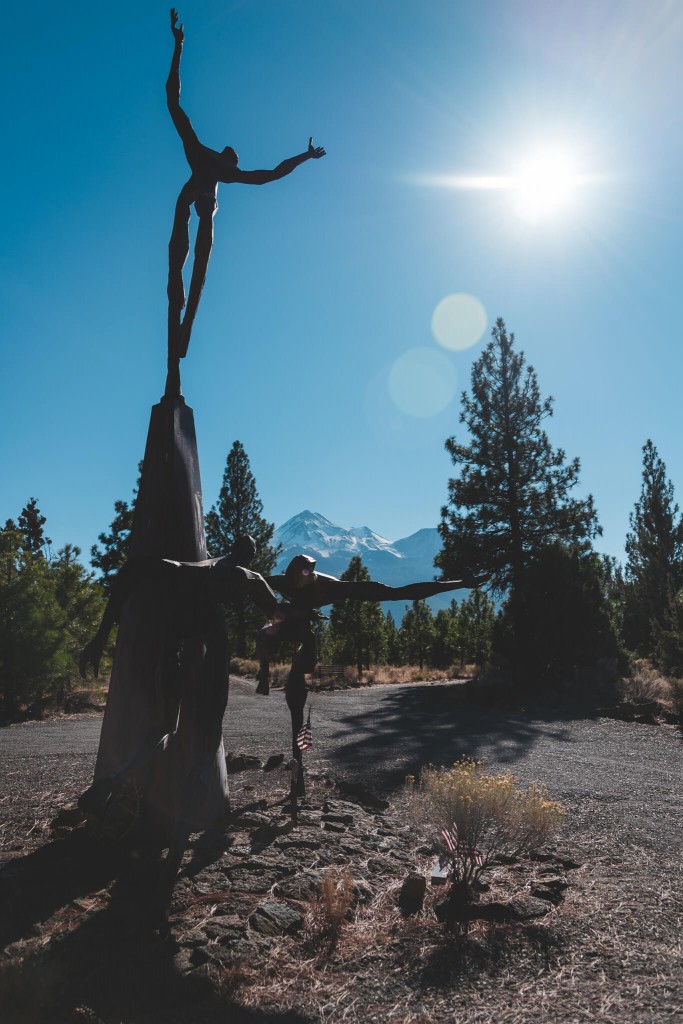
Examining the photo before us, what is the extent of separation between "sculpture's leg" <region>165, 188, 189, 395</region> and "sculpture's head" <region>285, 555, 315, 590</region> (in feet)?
7.37

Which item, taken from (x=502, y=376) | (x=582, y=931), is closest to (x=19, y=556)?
(x=582, y=931)

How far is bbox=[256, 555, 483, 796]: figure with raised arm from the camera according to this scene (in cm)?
380

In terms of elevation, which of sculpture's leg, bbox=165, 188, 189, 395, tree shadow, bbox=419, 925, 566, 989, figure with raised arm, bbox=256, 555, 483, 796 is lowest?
tree shadow, bbox=419, 925, 566, 989

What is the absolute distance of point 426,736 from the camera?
10.8 m

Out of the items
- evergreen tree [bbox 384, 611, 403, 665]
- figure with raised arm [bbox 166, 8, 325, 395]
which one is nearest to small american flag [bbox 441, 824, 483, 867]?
figure with raised arm [bbox 166, 8, 325, 395]

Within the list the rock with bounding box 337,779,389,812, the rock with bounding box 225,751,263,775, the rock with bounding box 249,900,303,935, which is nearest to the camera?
the rock with bounding box 249,900,303,935

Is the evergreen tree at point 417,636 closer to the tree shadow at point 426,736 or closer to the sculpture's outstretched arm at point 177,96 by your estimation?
the tree shadow at point 426,736

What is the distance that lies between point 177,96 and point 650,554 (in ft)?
93.5

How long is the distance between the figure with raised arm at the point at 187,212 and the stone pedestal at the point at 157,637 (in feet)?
2.06

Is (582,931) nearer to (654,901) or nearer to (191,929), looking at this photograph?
(654,901)

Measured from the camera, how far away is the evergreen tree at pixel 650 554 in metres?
28.7

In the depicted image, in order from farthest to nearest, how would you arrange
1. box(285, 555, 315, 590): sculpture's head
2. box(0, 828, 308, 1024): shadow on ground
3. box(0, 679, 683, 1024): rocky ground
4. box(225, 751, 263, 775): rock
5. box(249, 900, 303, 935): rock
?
1. box(225, 751, 263, 775): rock
2. box(285, 555, 315, 590): sculpture's head
3. box(249, 900, 303, 935): rock
4. box(0, 679, 683, 1024): rocky ground
5. box(0, 828, 308, 1024): shadow on ground

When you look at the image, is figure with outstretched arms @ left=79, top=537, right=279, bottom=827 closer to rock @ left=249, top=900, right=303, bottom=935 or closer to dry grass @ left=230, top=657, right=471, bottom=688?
rock @ left=249, top=900, right=303, bottom=935

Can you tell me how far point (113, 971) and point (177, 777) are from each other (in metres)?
1.75
